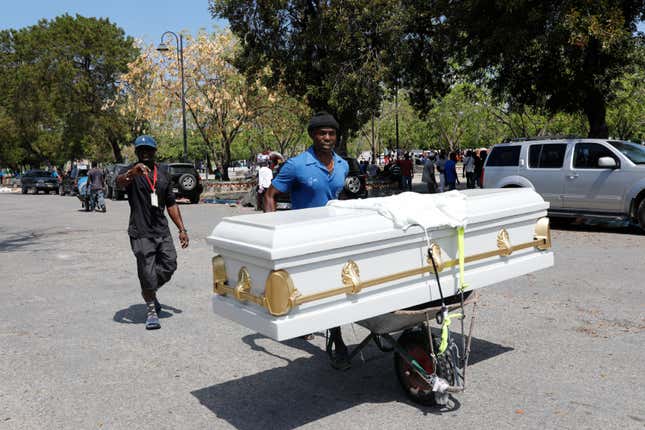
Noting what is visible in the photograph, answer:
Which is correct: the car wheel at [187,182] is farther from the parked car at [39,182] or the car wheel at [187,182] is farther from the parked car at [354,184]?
the parked car at [39,182]

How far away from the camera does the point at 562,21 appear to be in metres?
15.0

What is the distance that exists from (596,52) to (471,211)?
1497 cm

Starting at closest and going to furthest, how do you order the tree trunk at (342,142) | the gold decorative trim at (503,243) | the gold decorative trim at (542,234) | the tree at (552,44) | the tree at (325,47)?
the gold decorative trim at (503,243)
the gold decorative trim at (542,234)
the tree at (552,44)
the tree at (325,47)
the tree trunk at (342,142)

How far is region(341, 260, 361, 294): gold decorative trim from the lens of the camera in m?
3.61

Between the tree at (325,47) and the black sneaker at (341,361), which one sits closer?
the black sneaker at (341,361)

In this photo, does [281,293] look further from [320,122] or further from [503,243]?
[503,243]

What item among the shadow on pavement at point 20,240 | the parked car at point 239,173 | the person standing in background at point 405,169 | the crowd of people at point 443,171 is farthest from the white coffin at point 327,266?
the parked car at point 239,173

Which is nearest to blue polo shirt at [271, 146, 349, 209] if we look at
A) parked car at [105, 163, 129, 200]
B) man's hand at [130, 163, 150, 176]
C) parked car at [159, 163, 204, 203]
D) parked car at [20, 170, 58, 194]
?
man's hand at [130, 163, 150, 176]

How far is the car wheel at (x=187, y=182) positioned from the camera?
82.8 feet

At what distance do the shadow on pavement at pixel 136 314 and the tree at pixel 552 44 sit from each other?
11653mm

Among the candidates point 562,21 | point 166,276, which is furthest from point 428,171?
point 166,276

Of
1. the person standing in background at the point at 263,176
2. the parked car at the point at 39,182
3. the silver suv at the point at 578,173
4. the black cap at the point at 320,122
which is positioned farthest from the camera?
the parked car at the point at 39,182

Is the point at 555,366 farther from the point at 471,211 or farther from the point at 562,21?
the point at 562,21

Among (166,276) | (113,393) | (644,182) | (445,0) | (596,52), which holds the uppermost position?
(445,0)
